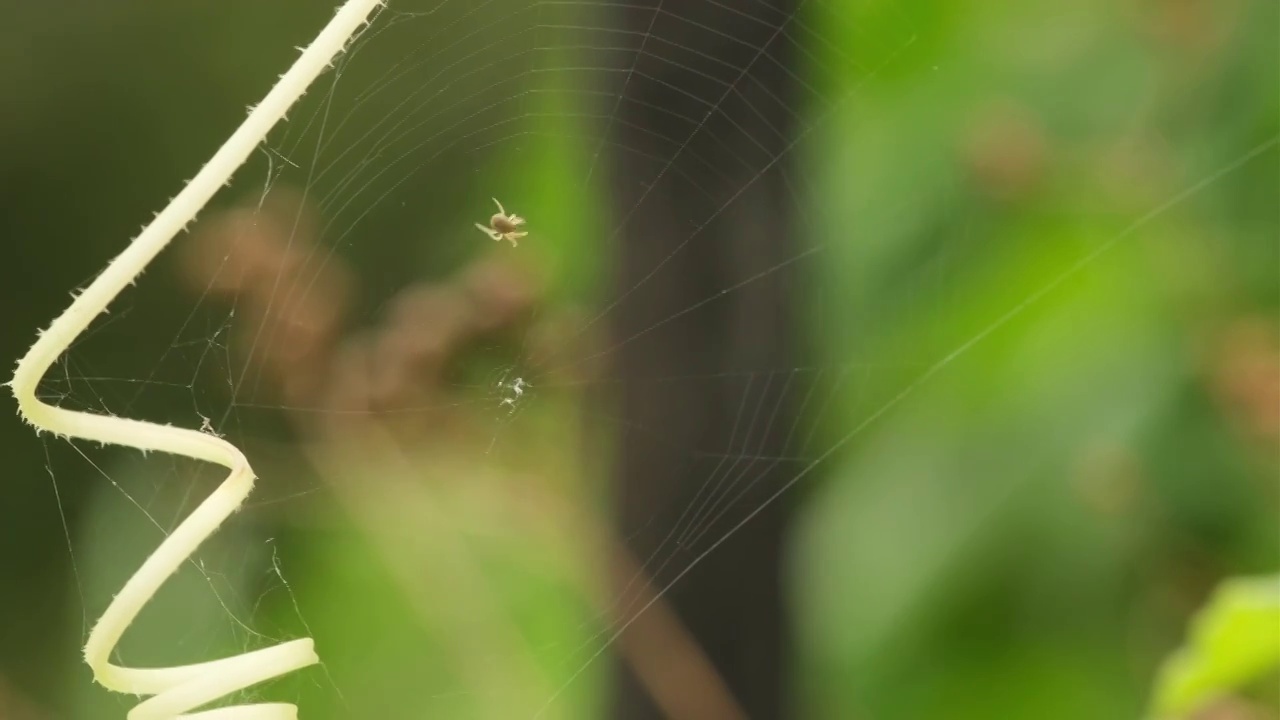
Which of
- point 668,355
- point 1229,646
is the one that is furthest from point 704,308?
point 1229,646

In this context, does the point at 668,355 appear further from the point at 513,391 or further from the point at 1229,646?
the point at 1229,646

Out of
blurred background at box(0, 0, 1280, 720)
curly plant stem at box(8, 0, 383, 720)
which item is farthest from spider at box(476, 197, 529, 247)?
curly plant stem at box(8, 0, 383, 720)

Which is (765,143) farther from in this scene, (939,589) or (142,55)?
(142,55)

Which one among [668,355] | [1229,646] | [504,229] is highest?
[504,229]

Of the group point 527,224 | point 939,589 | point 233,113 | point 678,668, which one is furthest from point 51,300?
point 939,589

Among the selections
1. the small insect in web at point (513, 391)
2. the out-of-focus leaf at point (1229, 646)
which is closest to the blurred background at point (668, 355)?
the small insect in web at point (513, 391)

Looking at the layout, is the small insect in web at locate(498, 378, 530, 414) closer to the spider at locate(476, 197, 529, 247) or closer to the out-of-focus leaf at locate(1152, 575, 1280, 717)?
the spider at locate(476, 197, 529, 247)
